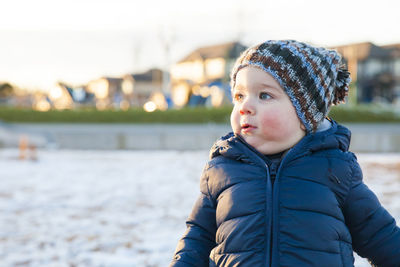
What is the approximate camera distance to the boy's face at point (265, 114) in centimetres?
157

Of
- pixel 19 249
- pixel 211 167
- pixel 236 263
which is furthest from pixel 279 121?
pixel 19 249

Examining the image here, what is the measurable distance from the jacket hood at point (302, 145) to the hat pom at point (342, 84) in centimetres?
13

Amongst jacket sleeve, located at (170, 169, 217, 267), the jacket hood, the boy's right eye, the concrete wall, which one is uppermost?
the boy's right eye

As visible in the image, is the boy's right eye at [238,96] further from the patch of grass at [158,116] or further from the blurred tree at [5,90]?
the blurred tree at [5,90]

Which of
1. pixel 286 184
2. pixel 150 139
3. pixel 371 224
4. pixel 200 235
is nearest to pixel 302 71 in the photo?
pixel 286 184

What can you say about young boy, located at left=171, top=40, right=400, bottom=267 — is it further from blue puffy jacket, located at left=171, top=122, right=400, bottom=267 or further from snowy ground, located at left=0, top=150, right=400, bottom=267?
snowy ground, located at left=0, top=150, right=400, bottom=267

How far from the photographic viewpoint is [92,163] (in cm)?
1123

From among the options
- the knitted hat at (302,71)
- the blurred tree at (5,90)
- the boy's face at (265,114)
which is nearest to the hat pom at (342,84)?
the knitted hat at (302,71)

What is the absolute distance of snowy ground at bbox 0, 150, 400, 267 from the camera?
4.18 m

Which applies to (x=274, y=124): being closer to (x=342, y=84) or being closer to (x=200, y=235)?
(x=342, y=84)

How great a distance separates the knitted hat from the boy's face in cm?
3

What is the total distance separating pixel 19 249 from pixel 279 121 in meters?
3.54

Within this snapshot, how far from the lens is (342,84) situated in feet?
5.70

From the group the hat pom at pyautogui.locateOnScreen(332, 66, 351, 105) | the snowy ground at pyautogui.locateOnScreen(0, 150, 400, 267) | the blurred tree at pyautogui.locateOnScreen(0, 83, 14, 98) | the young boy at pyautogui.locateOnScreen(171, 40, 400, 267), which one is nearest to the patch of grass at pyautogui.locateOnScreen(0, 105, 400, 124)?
the snowy ground at pyautogui.locateOnScreen(0, 150, 400, 267)
